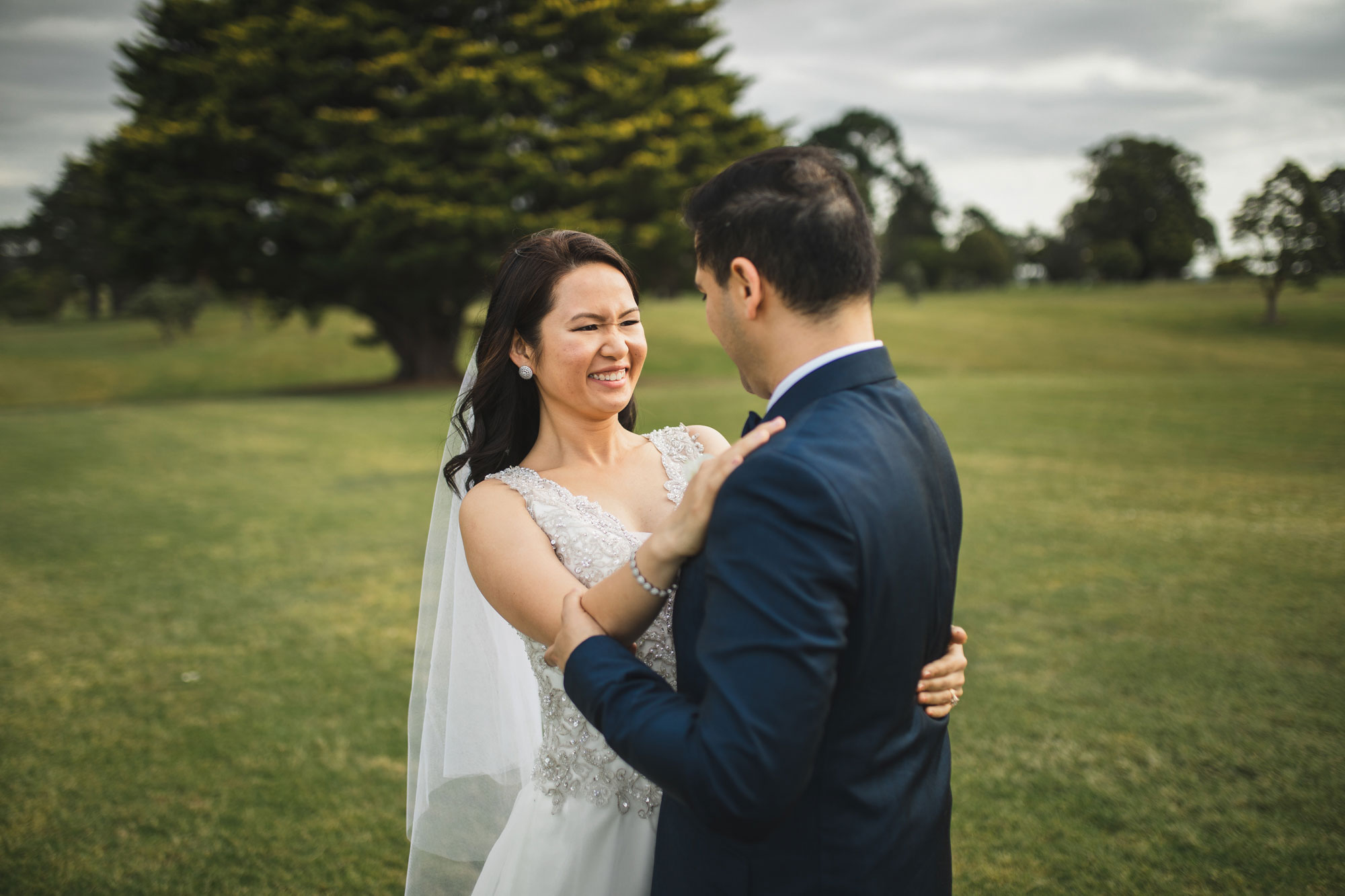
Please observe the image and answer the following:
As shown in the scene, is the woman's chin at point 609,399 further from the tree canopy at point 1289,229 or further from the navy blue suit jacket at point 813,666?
the tree canopy at point 1289,229

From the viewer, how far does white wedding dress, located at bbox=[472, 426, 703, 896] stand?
231 cm

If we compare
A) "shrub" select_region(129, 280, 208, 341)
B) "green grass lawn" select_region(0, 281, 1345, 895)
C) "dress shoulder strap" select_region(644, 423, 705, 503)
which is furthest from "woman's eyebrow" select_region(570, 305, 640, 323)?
Result: "shrub" select_region(129, 280, 208, 341)

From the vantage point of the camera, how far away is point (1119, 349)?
113ft

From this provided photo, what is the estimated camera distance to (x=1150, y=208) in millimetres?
70125

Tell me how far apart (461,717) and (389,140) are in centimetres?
2501

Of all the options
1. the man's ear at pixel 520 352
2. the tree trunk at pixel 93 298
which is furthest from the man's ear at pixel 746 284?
the tree trunk at pixel 93 298

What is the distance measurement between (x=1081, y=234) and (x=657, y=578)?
84.5m

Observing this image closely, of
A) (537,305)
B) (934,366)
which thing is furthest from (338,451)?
(934,366)

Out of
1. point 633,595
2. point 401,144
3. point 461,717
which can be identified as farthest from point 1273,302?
point 633,595

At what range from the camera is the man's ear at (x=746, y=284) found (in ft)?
4.89

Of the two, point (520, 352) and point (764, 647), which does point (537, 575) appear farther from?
point (764, 647)

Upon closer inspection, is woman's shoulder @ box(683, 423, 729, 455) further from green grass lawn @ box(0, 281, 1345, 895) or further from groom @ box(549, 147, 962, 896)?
green grass lawn @ box(0, 281, 1345, 895)

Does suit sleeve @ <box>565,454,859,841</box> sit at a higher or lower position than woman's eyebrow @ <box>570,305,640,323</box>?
lower

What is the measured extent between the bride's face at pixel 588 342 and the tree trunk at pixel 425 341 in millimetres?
27601
